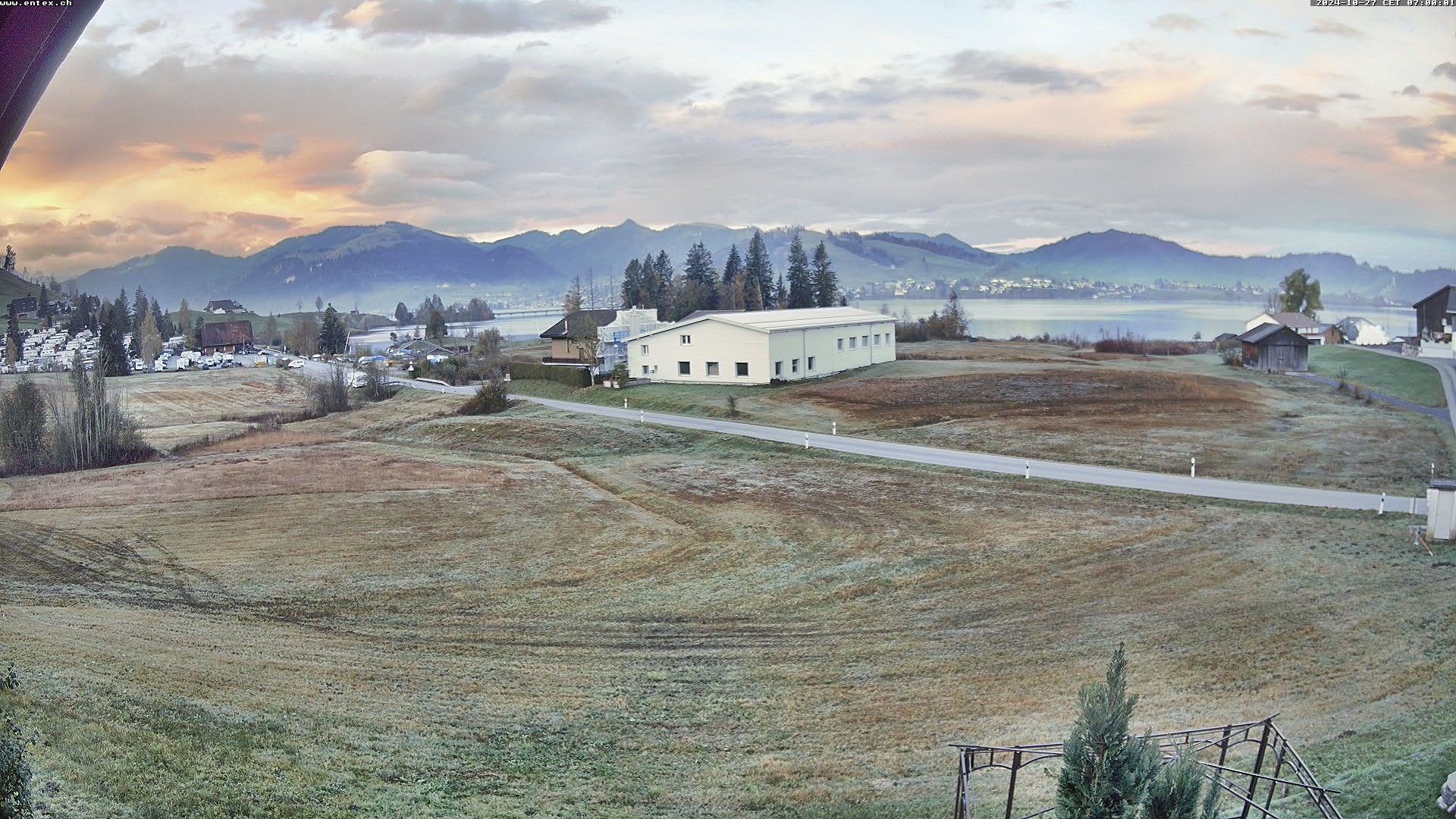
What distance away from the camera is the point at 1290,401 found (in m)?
40.9

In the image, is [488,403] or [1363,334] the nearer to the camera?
[488,403]

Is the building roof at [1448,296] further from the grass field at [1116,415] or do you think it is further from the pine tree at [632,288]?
the pine tree at [632,288]

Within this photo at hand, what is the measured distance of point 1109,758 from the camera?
5.93 metres

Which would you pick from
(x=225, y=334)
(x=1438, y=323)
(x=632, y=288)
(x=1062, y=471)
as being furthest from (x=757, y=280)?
(x=1062, y=471)

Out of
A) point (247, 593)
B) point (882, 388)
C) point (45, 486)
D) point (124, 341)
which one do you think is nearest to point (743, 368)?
point (882, 388)

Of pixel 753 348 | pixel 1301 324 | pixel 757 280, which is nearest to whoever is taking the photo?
Result: pixel 753 348

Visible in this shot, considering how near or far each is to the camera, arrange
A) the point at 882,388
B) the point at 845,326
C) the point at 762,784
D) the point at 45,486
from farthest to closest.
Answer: the point at 845,326 < the point at 882,388 < the point at 45,486 < the point at 762,784

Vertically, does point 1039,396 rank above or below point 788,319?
below

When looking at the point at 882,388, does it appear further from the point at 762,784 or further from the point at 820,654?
the point at 762,784

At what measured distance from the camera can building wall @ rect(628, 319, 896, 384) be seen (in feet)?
163

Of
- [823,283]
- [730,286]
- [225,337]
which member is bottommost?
[225,337]

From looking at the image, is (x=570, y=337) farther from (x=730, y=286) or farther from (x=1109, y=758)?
(x=1109, y=758)

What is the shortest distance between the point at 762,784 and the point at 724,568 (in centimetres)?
964

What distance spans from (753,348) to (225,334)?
6658cm
